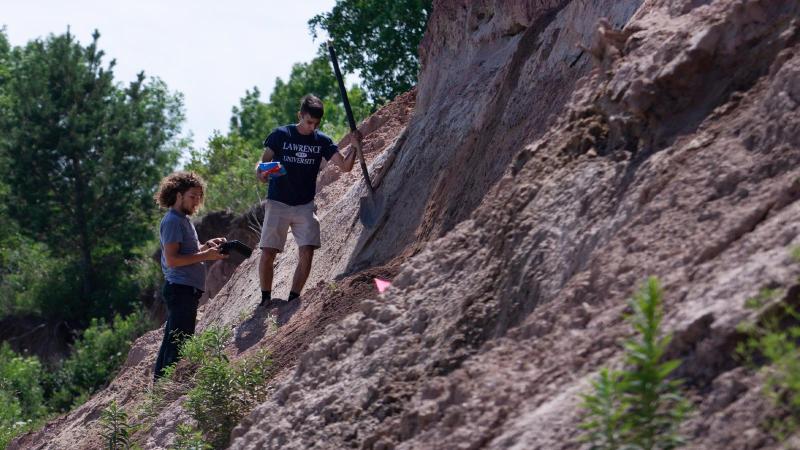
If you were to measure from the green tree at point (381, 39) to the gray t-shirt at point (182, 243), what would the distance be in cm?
1087

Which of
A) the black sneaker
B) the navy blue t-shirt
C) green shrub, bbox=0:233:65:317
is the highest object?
green shrub, bbox=0:233:65:317

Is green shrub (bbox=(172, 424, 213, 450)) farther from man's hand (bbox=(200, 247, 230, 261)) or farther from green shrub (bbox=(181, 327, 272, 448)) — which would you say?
man's hand (bbox=(200, 247, 230, 261))

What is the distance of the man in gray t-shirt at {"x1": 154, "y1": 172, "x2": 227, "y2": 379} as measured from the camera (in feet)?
31.8

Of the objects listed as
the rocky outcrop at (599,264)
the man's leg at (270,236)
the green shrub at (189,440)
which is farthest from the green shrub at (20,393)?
the rocky outcrop at (599,264)

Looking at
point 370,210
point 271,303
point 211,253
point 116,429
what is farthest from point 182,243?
point 370,210

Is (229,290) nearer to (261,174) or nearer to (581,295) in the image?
(261,174)

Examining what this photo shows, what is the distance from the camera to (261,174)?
1042 cm

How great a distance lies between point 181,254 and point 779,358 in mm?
6066

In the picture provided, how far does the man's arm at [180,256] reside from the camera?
9641 millimetres

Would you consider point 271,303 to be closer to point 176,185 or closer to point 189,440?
point 176,185

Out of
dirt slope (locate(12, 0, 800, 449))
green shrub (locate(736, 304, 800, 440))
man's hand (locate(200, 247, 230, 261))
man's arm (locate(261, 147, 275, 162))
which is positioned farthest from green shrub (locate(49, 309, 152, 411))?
green shrub (locate(736, 304, 800, 440))

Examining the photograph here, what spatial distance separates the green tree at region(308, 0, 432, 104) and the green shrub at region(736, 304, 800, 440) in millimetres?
16086

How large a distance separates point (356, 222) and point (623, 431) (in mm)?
7676

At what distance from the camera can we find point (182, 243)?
9.78 metres
